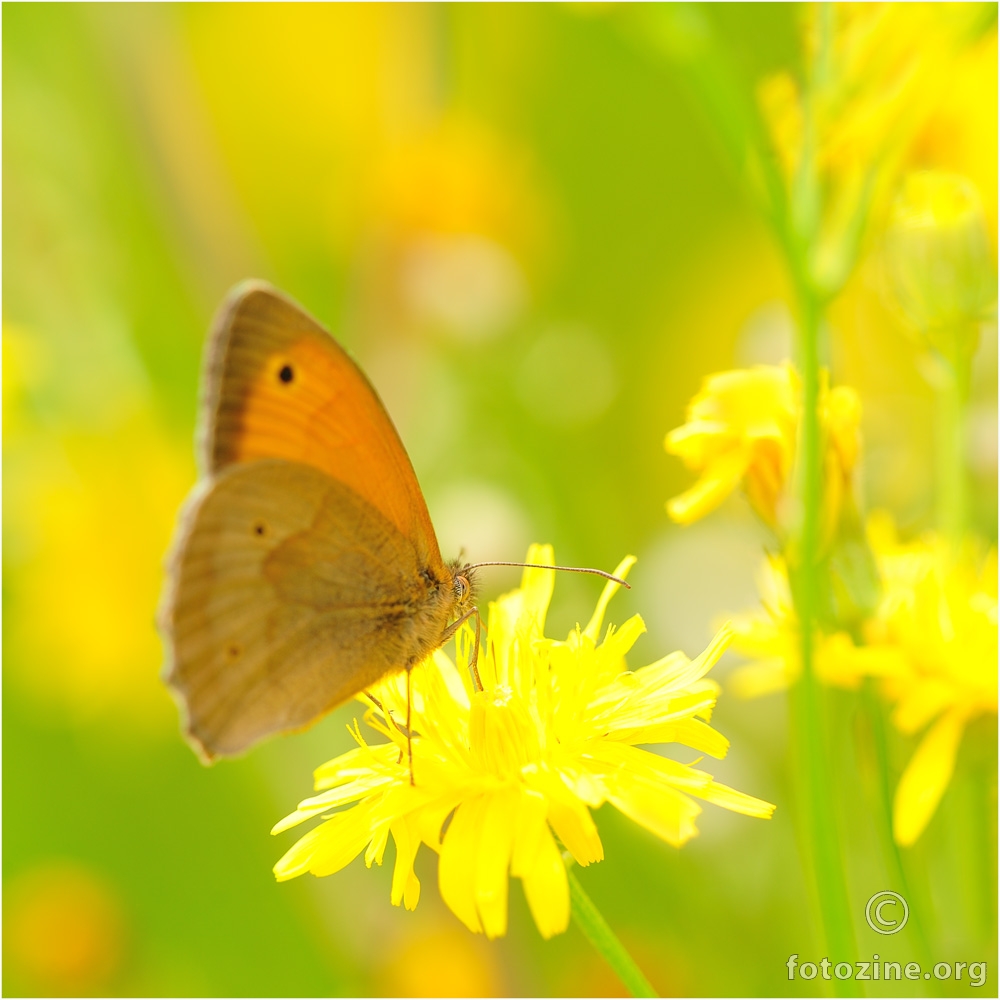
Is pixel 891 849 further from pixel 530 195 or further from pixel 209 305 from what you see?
pixel 530 195

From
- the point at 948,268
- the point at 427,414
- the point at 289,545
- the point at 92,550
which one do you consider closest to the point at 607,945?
the point at 289,545

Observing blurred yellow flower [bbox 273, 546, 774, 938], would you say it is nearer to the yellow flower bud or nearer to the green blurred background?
the green blurred background

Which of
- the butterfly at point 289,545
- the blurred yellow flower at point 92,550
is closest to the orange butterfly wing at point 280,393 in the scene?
the butterfly at point 289,545

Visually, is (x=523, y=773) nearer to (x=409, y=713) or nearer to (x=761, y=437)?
(x=409, y=713)

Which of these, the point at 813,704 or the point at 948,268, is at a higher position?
the point at 948,268

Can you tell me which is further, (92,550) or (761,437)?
(92,550)

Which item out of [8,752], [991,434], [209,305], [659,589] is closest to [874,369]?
[659,589]
